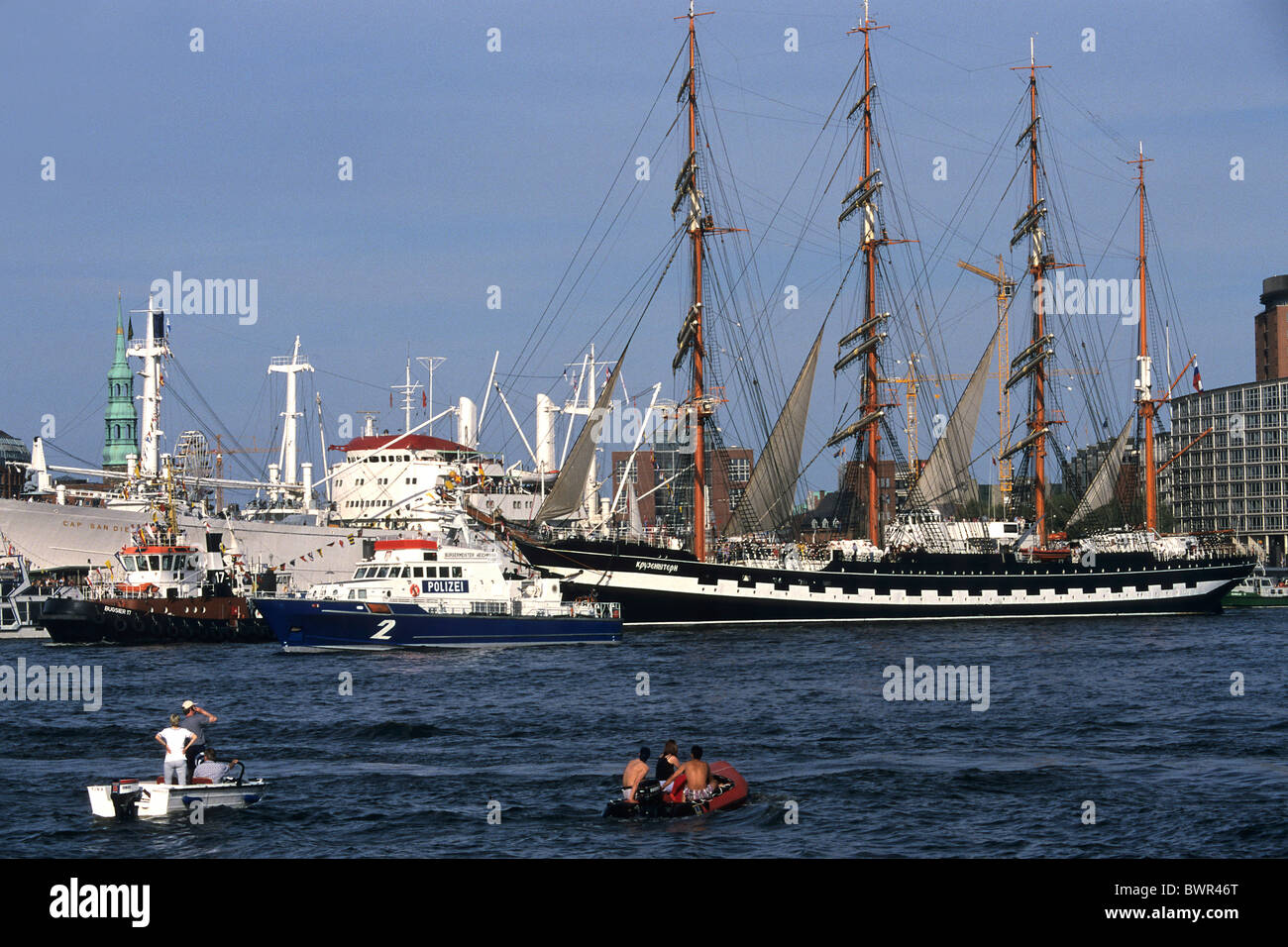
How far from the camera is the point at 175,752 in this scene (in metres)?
25.7

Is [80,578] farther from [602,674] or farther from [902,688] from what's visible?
[902,688]

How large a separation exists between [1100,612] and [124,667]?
2330 inches

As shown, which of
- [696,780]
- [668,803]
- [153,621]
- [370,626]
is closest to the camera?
[668,803]

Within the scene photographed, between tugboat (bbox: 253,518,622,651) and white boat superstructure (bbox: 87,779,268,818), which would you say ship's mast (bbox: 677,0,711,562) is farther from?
white boat superstructure (bbox: 87,779,268,818)

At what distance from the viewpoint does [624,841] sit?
23.5 metres

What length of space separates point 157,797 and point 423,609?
31.3m

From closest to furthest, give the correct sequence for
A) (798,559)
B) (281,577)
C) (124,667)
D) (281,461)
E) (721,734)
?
1. (721,734)
2. (124,667)
3. (798,559)
4. (281,577)
5. (281,461)

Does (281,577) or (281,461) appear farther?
(281,461)

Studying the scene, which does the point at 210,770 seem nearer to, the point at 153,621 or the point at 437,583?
the point at 437,583

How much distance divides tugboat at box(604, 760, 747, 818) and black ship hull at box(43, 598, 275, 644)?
49.2 m

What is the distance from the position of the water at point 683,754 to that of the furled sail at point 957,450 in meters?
32.8

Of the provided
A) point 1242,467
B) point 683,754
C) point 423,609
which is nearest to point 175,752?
point 683,754

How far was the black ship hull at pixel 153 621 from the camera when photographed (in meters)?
68.0
